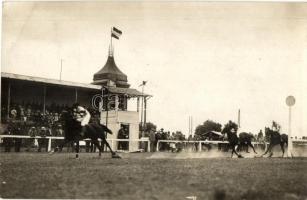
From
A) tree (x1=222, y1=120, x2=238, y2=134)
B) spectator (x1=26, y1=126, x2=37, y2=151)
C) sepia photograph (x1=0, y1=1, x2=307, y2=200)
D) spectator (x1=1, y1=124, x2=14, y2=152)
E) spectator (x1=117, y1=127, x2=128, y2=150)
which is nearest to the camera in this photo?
sepia photograph (x1=0, y1=1, x2=307, y2=200)

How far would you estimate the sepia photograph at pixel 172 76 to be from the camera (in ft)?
29.8

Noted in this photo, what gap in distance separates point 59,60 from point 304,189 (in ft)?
30.3

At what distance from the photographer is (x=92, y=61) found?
50.3 ft

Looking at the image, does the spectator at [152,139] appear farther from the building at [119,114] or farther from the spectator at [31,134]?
the spectator at [31,134]

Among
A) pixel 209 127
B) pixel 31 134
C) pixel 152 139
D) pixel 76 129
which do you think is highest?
pixel 209 127

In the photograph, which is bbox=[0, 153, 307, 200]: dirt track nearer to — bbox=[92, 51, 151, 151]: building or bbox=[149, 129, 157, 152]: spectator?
bbox=[149, 129, 157, 152]: spectator

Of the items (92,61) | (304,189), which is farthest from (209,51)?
(304,189)

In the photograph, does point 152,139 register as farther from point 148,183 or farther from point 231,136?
point 148,183

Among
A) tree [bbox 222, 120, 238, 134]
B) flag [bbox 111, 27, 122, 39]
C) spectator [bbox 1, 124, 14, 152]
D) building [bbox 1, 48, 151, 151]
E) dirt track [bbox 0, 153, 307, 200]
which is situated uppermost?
flag [bbox 111, 27, 122, 39]

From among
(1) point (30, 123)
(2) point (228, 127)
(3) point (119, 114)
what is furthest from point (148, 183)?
(3) point (119, 114)

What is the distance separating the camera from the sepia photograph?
29.8 ft

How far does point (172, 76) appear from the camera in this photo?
15.8 metres

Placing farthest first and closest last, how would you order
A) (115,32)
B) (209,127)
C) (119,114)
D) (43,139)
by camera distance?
1. (209,127)
2. (119,114)
3. (43,139)
4. (115,32)

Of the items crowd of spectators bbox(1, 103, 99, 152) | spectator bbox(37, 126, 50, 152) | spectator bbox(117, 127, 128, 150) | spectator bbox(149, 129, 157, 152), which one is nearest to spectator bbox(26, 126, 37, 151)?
crowd of spectators bbox(1, 103, 99, 152)
